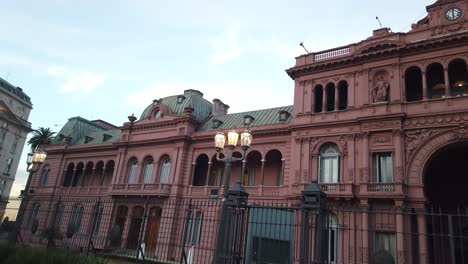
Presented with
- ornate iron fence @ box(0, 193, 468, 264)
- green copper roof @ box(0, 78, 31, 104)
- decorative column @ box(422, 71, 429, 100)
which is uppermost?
green copper roof @ box(0, 78, 31, 104)

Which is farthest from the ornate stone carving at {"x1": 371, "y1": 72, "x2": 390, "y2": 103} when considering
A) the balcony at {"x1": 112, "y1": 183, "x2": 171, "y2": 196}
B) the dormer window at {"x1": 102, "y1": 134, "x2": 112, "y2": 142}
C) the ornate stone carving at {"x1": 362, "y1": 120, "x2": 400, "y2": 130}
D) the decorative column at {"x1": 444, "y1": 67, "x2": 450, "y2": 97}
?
the dormer window at {"x1": 102, "y1": 134, "x2": 112, "y2": 142}

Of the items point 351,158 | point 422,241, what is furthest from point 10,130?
point 422,241

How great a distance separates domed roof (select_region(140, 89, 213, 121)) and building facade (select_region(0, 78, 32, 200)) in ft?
→ 135

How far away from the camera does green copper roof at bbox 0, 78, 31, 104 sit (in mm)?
67344

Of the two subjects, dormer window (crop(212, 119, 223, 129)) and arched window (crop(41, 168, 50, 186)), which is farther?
arched window (crop(41, 168, 50, 186))

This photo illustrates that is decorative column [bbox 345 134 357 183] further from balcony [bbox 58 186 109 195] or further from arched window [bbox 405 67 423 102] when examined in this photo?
balcony [bbox 58 186 109 195]

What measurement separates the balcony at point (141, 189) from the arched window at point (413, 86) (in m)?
20.6

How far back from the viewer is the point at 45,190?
4225 cm

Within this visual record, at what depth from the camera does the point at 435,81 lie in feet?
75.4

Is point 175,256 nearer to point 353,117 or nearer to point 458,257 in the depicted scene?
point 353,117

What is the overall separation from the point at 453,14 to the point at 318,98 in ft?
32.6

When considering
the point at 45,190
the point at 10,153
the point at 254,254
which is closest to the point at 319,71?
the point at 254,254

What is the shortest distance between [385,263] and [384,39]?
1472cm

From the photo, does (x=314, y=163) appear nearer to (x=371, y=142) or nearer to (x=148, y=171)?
(x=371, y=142)
